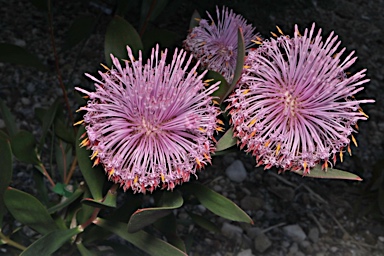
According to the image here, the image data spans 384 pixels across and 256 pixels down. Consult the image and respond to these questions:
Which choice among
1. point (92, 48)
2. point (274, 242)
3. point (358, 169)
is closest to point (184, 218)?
point (274, 242)

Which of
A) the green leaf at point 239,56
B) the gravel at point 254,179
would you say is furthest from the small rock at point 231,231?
the green leaf at point 239,56

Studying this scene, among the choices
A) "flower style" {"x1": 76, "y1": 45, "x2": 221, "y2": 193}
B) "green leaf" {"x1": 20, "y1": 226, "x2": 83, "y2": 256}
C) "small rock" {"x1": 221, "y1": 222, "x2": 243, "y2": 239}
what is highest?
"flower style" {"x1": 76, "y1": 45, "x2": 221, "y2": 193}

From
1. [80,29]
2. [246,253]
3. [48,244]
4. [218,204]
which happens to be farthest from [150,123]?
[246,253]

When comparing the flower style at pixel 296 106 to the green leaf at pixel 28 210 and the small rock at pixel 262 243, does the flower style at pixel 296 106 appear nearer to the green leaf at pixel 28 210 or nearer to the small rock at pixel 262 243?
the green leaf at pixel 28 210

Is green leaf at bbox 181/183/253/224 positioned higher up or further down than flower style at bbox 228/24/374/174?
further down

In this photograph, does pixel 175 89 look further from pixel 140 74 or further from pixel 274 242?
pixel 274 242

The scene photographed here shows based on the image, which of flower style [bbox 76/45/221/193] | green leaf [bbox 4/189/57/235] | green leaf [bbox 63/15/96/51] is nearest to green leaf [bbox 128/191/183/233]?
flower style [bbox 76/45/221/193]

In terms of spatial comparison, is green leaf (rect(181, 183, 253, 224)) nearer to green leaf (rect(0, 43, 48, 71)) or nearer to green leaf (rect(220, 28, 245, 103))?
green leaf (rect(220, 28, 245, 103))
